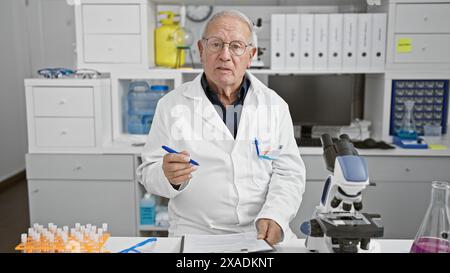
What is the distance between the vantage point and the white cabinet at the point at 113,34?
213 centimetres

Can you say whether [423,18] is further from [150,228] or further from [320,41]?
[150,228]

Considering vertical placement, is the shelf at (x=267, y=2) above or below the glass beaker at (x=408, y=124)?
above

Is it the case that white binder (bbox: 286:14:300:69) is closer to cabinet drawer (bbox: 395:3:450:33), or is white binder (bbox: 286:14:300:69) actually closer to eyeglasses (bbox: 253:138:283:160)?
cabinet drawer (bbox: 395:3:450:33)

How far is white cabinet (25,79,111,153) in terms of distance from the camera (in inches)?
80.4

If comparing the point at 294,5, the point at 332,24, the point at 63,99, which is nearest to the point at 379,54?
the point at 332,24

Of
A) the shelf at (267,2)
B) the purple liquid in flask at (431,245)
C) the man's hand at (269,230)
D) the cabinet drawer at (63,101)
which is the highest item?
the shelf at (267,2)

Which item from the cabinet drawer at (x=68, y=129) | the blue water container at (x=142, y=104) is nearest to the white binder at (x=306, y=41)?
the blue water container at (x=142, y=104)

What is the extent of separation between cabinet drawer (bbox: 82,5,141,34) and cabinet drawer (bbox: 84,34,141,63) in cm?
4

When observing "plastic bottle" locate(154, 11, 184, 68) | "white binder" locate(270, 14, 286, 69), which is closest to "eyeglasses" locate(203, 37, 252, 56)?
"white binder" locate(270, 14, 286, 69)

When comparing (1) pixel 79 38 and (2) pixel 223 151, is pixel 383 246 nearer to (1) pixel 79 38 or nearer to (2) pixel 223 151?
(2) pixel 223 151

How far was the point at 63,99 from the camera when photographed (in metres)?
2.05

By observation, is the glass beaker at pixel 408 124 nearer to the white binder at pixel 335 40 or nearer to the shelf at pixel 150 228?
the white binder at pixel 335 40

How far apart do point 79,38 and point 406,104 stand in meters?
1.78

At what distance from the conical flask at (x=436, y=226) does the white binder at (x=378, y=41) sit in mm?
1571
